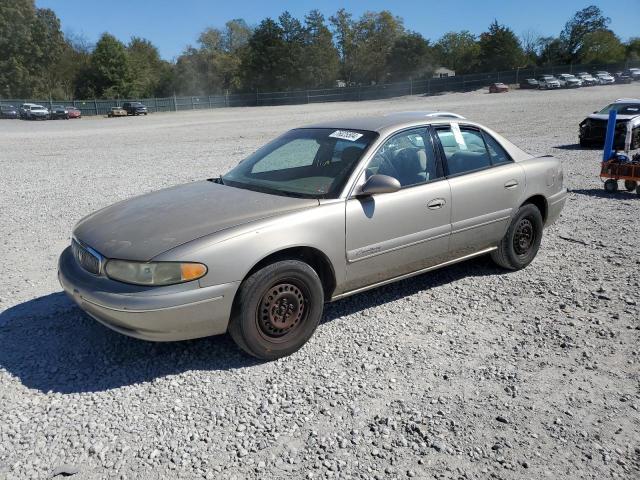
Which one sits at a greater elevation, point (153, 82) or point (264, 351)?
point (153, 82)

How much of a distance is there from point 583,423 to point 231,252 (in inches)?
89.1

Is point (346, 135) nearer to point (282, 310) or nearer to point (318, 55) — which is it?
point (282, 310)

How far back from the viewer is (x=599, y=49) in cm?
8638

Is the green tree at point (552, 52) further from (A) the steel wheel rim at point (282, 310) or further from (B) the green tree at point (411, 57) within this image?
(A) the steel wheel rim at point (282, 310)

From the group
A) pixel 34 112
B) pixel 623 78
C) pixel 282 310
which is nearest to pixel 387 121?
pixel 282 310

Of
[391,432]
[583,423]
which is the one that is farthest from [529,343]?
[391,432]

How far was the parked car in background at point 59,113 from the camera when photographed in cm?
5237

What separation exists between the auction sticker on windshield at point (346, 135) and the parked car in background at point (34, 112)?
53.3 metres

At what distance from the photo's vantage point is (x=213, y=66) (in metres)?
95.6

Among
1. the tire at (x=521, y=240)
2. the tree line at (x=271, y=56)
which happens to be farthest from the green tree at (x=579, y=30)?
the tire at (x=521, y=240)

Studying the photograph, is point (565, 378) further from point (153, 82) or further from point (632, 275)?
point (153, 82)

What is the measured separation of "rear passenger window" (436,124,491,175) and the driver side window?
19 cm

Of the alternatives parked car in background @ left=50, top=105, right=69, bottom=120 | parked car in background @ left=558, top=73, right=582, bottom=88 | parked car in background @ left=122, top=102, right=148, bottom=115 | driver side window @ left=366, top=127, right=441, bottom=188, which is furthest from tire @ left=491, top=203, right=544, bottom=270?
parked car in background @ left=558, top=73, right=582, bottom=88

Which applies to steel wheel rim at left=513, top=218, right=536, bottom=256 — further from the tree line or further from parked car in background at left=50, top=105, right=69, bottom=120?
the tree line
